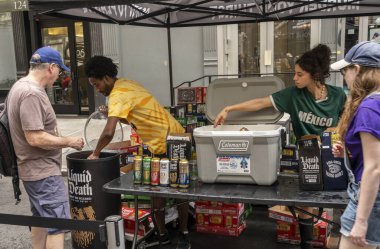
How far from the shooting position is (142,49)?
1123 centimetres

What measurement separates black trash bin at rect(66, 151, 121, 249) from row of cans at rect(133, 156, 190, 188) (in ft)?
1.58

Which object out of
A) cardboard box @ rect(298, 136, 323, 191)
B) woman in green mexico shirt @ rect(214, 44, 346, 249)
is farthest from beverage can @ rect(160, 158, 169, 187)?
cardboard box @ rect(298, 136, 323, 191)

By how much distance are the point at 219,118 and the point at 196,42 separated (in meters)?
7.81

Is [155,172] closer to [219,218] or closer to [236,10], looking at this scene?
[219,218]

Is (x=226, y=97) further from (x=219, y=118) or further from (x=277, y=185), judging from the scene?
(x=277, y=185)

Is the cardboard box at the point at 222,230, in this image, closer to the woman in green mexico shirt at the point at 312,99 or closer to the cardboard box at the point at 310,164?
the woman in green mexico shirt at the point at 312,99

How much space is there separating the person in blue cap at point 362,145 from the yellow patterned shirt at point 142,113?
1759 millimetres

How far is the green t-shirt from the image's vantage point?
301cm

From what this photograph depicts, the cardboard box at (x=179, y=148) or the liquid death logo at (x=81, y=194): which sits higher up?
the cardboard box at (x=179, y=148)

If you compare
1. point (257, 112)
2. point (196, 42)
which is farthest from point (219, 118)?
point (196, 42)

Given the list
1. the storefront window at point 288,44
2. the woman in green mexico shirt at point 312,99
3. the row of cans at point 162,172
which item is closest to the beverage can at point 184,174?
the row of cans at point 162,172

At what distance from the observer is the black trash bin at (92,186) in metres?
3.23

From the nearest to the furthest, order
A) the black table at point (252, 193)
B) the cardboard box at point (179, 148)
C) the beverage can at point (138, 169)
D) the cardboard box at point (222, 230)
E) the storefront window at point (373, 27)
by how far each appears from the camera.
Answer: the black table at point (252, 193), the beverage can at point (138, 169), the cardboard box at point (179, 148), the cardboard box at point (222, 230), the storefront window at point (373, 27)

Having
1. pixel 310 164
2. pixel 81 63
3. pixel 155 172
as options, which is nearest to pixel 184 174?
pixel 155 172
